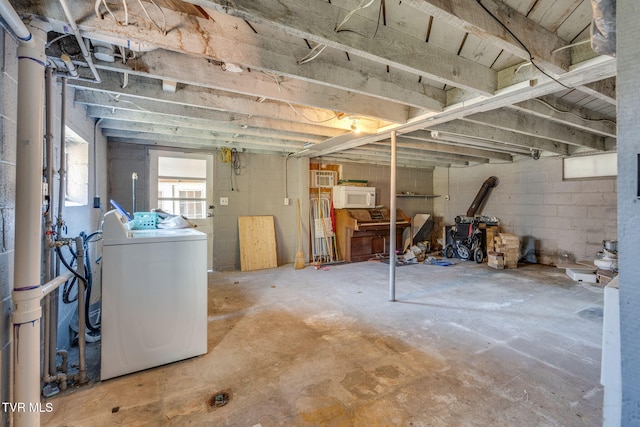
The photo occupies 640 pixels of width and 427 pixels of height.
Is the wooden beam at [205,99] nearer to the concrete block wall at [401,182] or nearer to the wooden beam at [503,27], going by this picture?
the wooden beam at [503,27]

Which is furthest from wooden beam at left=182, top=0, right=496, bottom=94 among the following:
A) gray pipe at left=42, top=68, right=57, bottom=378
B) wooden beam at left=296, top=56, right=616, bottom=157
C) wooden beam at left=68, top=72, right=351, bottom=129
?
wooden beam at left=68, top=72, right=351, bottom=129

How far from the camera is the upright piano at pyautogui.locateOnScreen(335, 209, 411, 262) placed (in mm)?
5938

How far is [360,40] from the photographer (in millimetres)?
1715

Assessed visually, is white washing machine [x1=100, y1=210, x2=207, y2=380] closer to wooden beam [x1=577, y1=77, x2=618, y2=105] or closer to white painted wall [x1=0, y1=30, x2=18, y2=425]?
white painted wall [x1=0, y1=30, x2=18, y2=425]

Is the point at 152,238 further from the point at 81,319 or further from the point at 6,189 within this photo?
the point at 6,189

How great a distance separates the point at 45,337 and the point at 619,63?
292 cm

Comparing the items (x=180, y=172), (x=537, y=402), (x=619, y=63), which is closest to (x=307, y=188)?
(x=180, y=172)

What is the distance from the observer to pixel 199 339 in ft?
7.48

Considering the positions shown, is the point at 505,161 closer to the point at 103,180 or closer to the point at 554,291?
the point at 554,291

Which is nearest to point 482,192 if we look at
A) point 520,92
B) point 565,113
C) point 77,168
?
point 565,113

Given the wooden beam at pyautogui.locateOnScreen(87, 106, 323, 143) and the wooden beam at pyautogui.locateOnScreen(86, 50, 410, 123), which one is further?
the wooden beam at pyautogui.locateOnScreen(87, 106, 323, 143)

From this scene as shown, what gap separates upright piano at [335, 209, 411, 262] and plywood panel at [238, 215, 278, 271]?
1478 mm

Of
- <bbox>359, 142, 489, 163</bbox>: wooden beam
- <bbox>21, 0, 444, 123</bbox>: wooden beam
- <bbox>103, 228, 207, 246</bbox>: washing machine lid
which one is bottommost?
<bbox>103, 228, 207, 246</bbox>: washing machine lid

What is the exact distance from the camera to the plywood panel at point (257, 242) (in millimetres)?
5227
